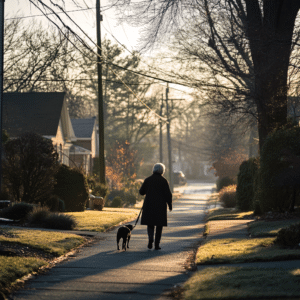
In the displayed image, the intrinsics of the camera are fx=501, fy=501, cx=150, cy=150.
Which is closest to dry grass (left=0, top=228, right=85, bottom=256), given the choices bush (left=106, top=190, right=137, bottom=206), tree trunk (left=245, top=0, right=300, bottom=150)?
tree trunk (left=245, top=0, right=300, bottom=150)

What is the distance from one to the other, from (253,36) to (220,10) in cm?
270

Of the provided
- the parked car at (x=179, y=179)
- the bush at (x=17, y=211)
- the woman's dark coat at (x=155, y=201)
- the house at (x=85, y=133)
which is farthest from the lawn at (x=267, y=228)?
the parked car at (x=179, y=179)

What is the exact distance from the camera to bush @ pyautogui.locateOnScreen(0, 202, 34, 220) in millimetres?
16188

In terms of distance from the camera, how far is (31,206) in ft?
54.7

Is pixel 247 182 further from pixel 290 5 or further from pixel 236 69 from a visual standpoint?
pixel 290 5

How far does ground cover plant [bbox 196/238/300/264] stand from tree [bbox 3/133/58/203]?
994 cm

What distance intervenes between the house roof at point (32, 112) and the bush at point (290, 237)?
2487 centimetres

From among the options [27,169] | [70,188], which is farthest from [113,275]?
[70,188]

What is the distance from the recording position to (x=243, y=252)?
9.78 m

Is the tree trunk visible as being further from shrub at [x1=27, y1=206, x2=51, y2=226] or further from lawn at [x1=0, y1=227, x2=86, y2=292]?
lawn at [x1=0, y1=227, x2=86, y2=292]

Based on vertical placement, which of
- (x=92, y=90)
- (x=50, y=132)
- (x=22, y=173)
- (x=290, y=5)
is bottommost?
(x=22, y=173)

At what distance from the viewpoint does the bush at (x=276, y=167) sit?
17.8m

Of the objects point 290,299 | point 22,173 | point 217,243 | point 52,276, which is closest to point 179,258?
point 217,243

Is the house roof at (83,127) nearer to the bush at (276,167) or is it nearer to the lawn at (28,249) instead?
the bush at (276,167)
